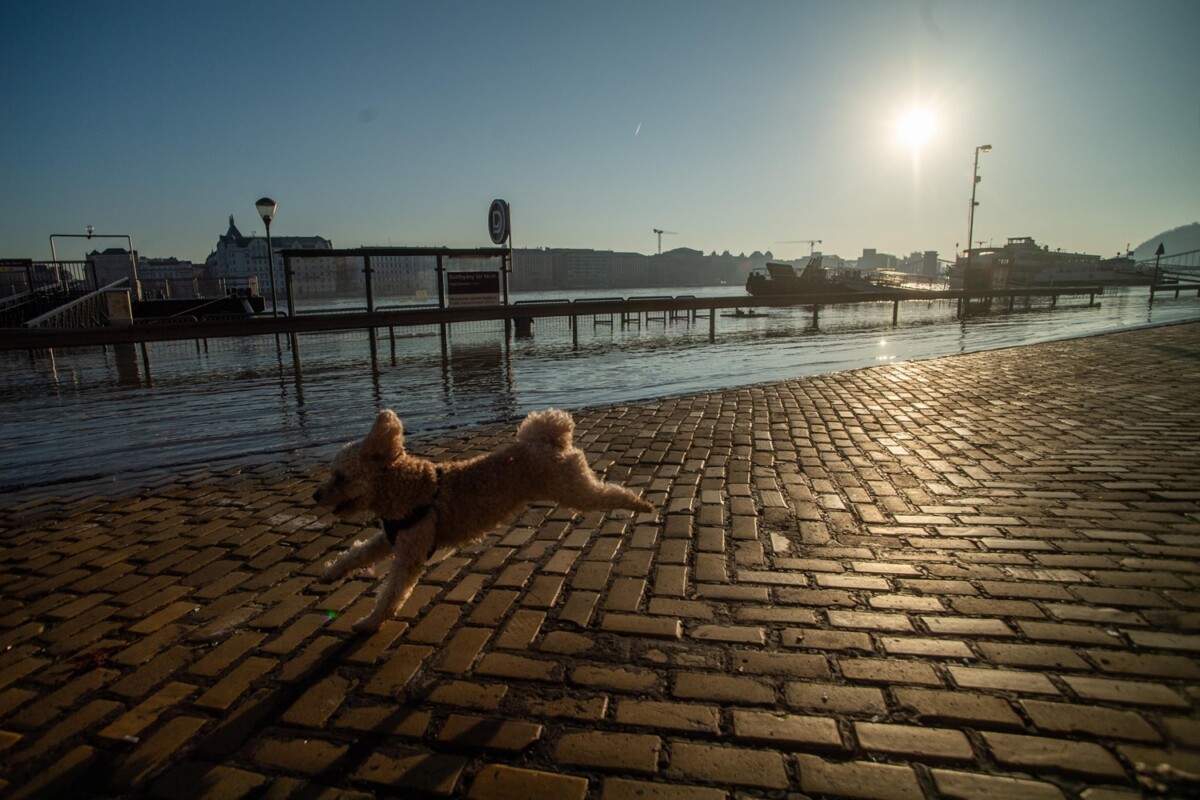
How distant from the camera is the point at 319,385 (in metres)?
11.8

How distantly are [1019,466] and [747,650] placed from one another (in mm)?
3778

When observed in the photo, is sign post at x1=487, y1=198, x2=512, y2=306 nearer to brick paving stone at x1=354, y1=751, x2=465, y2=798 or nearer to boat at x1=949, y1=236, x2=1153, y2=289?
brick paving stone at x1=354, y1=751, x2=465, y2=798

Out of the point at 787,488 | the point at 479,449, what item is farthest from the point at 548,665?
the point at 479,449

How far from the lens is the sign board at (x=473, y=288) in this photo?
62.0ft

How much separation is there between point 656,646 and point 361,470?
1.51m

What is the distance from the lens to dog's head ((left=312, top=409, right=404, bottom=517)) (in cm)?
252

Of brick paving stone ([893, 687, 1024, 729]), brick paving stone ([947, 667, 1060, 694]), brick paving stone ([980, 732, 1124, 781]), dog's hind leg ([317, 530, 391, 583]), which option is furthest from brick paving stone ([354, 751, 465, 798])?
brick paving stone ([947, 667, 1060, 694])

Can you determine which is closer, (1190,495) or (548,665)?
(548,665)

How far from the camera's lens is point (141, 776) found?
1.92 m

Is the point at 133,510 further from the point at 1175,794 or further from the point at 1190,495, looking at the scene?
the point at 1190,495

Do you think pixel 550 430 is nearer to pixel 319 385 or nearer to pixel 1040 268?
pixel 319 385

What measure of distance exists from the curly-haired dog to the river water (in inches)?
155

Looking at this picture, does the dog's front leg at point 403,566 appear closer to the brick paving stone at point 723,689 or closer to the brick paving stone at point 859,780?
the brick paving stone at point 723,689

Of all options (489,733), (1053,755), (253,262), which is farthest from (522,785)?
(253,262)
